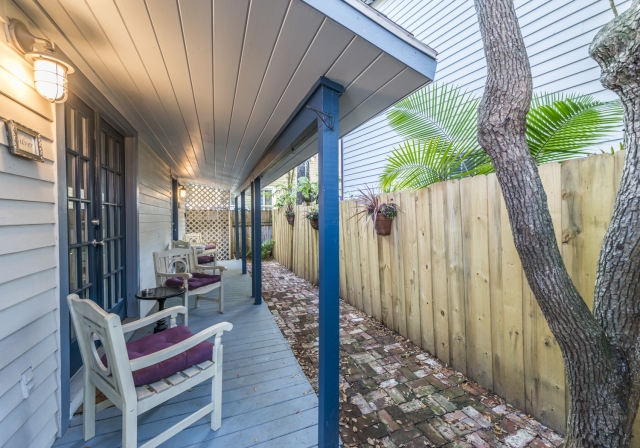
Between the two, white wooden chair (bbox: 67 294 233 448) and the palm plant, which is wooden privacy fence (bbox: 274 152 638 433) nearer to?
the palm plant

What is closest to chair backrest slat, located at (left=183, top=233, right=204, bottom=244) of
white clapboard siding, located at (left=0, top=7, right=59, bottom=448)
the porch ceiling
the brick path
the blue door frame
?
the brick path

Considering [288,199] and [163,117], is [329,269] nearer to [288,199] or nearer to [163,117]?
[163,117]

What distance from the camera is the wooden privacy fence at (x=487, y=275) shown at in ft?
4.77

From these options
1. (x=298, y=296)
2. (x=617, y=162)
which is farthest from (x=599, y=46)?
(x=298, y=296)

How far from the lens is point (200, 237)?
25.4 ft

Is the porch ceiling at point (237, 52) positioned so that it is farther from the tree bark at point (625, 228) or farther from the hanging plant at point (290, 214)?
the hanging plant at point (290, 214)

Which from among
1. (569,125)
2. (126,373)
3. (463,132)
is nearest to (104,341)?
(126,373)

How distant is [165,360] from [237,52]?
170cm

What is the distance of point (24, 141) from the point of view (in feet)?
4.14

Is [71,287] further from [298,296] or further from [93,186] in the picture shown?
[298,296]

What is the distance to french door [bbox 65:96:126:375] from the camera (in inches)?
73.7

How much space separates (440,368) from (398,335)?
643 mm

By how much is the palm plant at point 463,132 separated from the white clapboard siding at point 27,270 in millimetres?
2482

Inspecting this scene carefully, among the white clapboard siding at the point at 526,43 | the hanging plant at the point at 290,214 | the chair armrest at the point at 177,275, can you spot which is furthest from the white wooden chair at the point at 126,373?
the hanging plant at the point at 290,214
